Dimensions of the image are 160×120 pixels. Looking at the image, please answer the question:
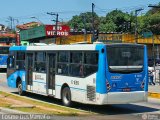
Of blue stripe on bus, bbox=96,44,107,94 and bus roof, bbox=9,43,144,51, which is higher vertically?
bus roof, bbox=9,43,144,51

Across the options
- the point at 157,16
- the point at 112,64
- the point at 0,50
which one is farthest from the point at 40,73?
the point at 157,16

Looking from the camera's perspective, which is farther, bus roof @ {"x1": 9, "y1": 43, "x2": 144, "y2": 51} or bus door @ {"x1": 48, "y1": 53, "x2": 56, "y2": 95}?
bus door @ {"x1": 48, "y1": 53, "x2": 56, "y2": 95}

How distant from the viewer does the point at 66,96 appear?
18.6m

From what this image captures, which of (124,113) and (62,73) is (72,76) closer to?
(62,73)

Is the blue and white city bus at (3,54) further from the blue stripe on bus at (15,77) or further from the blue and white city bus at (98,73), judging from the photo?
the blue and white city bus at (98,73)

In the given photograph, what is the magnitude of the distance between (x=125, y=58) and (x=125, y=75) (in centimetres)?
64

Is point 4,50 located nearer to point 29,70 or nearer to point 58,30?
point 29,70

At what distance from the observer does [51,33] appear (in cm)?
7925

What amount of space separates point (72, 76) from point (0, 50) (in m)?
32.3

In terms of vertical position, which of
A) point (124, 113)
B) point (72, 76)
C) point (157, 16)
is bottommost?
point (124, 113)

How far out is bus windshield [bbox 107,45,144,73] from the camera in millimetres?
16469

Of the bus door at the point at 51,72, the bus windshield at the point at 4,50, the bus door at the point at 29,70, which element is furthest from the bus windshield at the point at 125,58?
the bus windshield at the point at 4,50

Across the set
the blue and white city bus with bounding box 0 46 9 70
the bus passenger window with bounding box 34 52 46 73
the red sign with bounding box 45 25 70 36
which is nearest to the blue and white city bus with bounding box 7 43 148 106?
the bus passenger window with bounding box 34 52 46 73

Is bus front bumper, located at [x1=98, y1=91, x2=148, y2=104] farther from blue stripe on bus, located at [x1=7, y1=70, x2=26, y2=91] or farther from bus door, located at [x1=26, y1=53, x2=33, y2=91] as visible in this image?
blue stripe on bus, located at [x1=7, y1=70, x2=26, y2=91]
